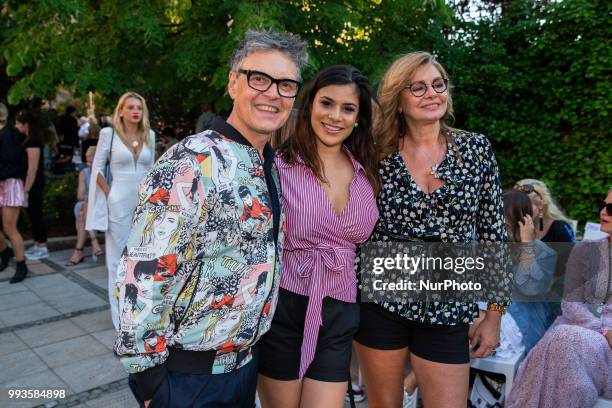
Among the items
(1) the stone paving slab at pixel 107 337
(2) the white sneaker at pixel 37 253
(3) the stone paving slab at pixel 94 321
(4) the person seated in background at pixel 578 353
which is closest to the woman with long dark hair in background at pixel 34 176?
(2) the white sneaker at pixel 37 253

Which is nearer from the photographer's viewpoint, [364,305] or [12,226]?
[364,305]

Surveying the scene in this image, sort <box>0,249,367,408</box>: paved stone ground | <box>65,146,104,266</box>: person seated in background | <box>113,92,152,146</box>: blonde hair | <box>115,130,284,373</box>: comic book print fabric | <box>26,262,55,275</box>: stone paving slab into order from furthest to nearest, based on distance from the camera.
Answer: <box>65,146,104,266</box>: person seated in background → <box>26,262,55,275</box>: stone paving slab → <box>113,92,152,146</box>: blonde hair → <box>0,249,367,408</box>: paved stone ground → <box>115,130,284,373</box>: comic book print fabric

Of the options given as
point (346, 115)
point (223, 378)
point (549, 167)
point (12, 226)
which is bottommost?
point (12, 226)

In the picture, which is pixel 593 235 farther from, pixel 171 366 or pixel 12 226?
pixel 12 226

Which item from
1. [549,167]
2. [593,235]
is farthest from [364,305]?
[549,167]

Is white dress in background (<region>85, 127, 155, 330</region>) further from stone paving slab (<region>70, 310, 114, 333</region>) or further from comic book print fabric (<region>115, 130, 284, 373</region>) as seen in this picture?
comic book print fabric (<region>115, 130, 284, 373</region>)

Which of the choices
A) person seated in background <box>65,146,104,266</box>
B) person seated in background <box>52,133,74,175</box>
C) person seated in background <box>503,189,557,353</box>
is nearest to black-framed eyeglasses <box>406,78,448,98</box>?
person seated in background <box>503,189,557,353</box>

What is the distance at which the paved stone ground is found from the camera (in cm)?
324

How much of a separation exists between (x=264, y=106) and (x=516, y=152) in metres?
5.69

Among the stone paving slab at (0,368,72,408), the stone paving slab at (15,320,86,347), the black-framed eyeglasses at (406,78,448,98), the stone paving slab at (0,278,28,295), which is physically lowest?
the stone paving slab at (0,278,28,295)

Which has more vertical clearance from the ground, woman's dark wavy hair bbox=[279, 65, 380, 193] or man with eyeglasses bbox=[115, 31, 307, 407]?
woman's dark wavy hair bbox=[279, 65, 380, 193]

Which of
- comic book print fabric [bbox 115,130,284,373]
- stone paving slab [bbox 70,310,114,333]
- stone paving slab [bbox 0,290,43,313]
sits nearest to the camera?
comic book print fabric [bbox 115,130,284,373]

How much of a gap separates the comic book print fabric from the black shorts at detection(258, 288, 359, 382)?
1.02ft

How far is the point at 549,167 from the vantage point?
19.9 ft
